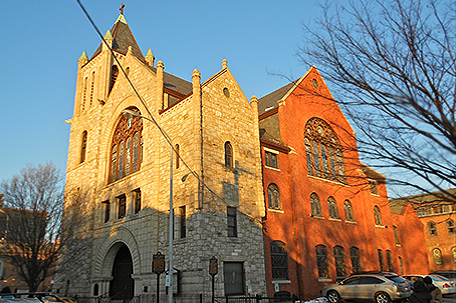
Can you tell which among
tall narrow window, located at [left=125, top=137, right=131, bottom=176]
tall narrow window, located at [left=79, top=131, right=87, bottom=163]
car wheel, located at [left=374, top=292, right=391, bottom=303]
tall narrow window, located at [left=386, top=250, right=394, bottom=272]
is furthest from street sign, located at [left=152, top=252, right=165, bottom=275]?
tall narrow window, located at [left=386, top=250, right=394, bottom=272]

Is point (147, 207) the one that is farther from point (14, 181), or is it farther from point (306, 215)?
point (306, 215)

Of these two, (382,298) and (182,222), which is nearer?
(382,298)

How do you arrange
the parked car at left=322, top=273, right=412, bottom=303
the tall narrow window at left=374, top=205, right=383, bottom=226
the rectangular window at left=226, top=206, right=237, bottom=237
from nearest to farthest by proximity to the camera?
the parked car at left=322, top=273, right=412, bottom=303 < the rectangular window at left=226, top=206, right=237, bottom=237 < the tall narrow window at left=374, top=205, right=383, bottom=226

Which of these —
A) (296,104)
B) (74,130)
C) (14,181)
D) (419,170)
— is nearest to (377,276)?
(419,170)

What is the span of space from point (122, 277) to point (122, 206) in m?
4.58

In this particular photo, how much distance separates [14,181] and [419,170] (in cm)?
2206

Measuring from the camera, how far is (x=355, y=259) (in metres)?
29.2

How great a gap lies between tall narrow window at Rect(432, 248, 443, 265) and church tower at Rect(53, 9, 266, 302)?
40040 millimetres

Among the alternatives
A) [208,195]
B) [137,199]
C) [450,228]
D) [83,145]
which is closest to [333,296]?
[208,195]

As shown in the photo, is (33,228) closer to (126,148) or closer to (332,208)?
(126,148)

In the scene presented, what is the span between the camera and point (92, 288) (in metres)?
25.5

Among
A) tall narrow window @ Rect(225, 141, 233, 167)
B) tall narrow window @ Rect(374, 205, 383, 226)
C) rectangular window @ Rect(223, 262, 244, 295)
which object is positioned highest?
tall narrow window @ Rect(225, 141, 233, 167)

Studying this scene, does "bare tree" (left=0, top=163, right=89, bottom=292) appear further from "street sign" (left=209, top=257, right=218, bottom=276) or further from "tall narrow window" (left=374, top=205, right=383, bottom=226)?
"tall narrow window" (left=374, top=205, right=383, bottom=226)

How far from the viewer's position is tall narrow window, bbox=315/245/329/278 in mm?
25625
